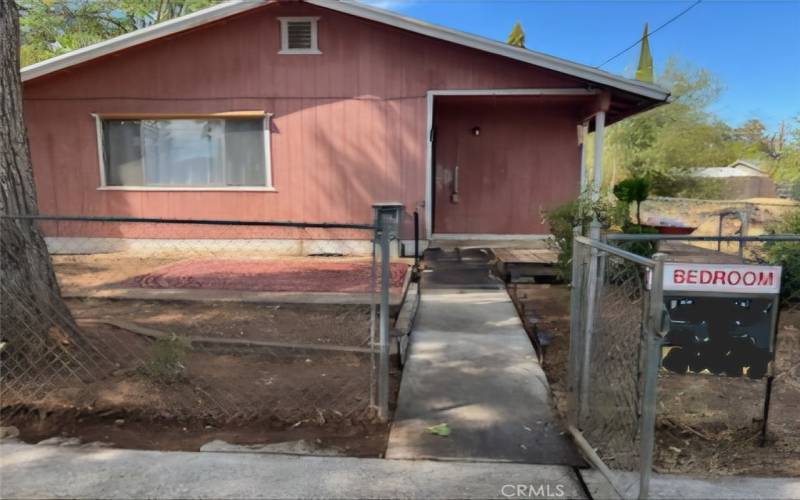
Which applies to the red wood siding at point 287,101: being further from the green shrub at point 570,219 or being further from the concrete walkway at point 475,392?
the concrete walkway at point 475,392

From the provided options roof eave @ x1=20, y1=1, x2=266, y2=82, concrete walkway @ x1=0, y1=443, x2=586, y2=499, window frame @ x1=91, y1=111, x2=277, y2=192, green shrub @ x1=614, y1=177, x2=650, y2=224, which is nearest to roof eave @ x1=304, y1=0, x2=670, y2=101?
green shrub @ x1=614, y1=177, x2=650, y2=224

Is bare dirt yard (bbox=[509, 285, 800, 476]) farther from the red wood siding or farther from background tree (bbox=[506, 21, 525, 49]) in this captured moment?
background tree (bbox=[506, 21, 525, 49])

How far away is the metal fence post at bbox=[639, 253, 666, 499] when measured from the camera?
7.00 ft

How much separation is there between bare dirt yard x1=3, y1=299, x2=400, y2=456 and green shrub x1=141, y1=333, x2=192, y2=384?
0.05 feet

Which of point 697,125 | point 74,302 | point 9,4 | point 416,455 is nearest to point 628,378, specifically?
point 416,455

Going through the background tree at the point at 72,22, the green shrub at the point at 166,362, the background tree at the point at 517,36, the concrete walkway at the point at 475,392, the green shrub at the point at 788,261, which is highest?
the background tree at the point at 72,22

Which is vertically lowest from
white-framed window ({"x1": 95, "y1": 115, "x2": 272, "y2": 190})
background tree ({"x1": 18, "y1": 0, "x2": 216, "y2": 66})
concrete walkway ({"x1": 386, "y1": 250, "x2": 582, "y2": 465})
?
concrete walkway ({"x1": 386, "y1": 250, "x2": 582, "y2": 465})

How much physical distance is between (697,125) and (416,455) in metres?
29.6

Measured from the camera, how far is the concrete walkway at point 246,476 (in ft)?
8.24

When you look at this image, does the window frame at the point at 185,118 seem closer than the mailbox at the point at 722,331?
No

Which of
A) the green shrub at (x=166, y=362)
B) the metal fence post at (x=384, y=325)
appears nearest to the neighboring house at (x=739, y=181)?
the metal fence post at (x=384, y=325)

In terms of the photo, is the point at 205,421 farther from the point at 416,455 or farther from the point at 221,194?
the point at 221,194

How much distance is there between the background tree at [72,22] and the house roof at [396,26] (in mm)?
10392

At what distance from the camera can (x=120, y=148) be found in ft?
30.8
